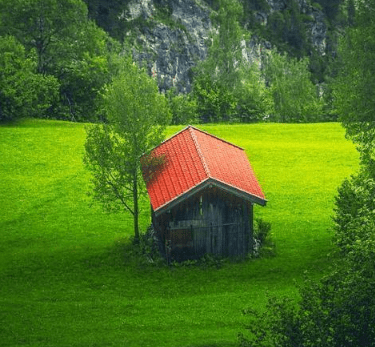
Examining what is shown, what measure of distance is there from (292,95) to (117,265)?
283 feet

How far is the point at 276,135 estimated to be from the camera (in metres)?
70.6

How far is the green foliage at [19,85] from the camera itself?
2862 inches

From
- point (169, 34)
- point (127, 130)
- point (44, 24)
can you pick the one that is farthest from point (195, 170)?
point (169, 34)

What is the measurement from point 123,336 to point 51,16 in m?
59.3

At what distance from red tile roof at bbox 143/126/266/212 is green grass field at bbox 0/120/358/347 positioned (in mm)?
3916

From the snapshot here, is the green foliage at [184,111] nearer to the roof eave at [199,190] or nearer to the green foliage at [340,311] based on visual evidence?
Answer: the roof eave at [199,190]

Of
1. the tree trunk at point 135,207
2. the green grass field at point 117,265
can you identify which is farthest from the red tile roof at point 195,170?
the green grass field at point 117,265

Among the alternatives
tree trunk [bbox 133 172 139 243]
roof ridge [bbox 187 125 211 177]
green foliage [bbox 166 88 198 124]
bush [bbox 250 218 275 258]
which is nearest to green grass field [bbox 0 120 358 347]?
bush [bbox 250 218 275 258]

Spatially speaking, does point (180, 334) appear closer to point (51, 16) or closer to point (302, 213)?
point (302, 213)

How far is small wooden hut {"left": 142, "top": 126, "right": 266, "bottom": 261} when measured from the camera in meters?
38.7

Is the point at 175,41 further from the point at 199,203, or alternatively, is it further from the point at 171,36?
Answer: the point at 199,203

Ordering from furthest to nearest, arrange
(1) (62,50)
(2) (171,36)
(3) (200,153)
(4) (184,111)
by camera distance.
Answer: (2) (171,36) < (4) (184,111) < (1) (62,50) < (3) (200,153)

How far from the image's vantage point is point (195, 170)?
39.5 metres

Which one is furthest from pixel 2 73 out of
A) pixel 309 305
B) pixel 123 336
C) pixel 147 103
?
pixel 309 305
